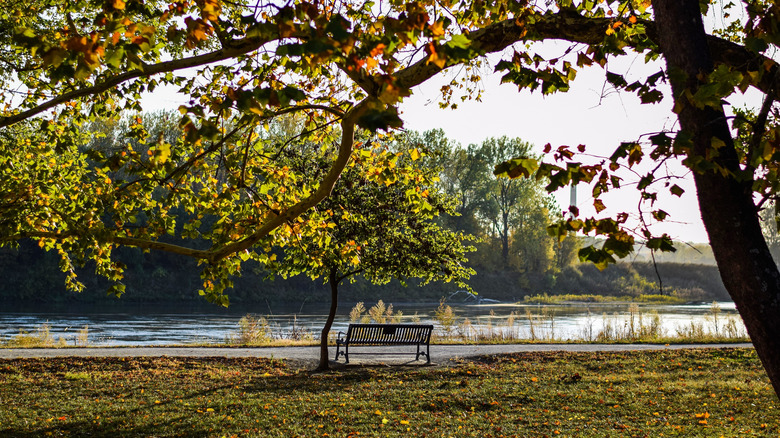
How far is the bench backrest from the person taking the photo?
42.8ft

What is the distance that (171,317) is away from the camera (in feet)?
95.2

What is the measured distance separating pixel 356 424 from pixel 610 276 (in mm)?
60206

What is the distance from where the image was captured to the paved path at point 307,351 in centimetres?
1309

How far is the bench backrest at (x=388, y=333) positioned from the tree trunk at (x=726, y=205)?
1008 cm

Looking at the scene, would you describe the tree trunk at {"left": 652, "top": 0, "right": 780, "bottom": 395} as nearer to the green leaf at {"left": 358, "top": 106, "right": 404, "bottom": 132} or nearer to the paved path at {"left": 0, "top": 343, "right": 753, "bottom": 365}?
the green leaf at {"left": 358, "top": 106, "right": 404, "bottom": 132}

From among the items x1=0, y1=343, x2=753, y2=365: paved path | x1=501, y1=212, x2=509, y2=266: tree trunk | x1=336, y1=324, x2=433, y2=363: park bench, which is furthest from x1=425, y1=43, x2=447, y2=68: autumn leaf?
x1=501, y1=212, x2=509, y2=266: tree trunk

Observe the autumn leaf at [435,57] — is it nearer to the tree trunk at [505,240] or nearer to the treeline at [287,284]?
the treeline at [287,284]

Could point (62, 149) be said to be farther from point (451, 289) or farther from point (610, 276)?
point (610, 276)

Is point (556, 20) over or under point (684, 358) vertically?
over

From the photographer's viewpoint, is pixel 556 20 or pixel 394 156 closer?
pixel 556 20

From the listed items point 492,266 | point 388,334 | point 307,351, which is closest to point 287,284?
point 492,266

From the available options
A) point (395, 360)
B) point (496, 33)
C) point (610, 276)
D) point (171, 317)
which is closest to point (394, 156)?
point (496, 33)

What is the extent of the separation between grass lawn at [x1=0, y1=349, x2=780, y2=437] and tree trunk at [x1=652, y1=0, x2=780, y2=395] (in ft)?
11.1

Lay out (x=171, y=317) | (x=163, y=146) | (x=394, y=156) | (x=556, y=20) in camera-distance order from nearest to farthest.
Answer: (x=163, y=146) → (x=556, y=20) → (x=394, y=156) → (x=171, y=317)
